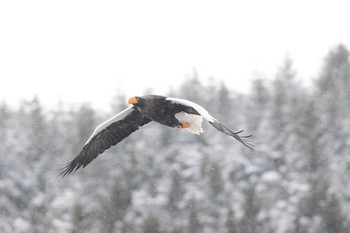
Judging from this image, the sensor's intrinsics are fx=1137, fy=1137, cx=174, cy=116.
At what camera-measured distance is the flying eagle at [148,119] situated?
12.1 meters

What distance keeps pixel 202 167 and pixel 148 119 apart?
57.6ft

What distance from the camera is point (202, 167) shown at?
30500 millimetres

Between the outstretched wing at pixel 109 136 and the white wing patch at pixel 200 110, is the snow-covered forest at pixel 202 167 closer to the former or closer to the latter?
the outstretched wing at pixel 109 136

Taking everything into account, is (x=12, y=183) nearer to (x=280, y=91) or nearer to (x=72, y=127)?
(x=72, y=127)

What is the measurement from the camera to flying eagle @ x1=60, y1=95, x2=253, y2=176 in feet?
39.8

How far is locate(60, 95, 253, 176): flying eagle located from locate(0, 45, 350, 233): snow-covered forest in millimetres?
10444

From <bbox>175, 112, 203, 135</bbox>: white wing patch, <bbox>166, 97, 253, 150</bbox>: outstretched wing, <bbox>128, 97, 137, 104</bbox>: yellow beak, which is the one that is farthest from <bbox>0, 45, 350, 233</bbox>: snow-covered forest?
<bbox>166, 97, 253, 150</bbox>: outstretched wing

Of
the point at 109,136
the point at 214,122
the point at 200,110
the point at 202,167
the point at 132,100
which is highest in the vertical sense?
the point at 202,167

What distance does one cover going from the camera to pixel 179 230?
23.8 meters

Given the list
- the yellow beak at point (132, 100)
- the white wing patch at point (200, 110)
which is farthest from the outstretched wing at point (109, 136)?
the white wing patch at point (200, 110)

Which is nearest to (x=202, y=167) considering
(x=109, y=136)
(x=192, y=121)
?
(x=109, y=136)

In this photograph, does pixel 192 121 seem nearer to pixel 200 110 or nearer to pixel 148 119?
pixel 148 119

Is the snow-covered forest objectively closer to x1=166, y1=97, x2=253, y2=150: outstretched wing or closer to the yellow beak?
the yellow beak

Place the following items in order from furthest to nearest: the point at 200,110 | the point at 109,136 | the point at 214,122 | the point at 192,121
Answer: the point at 109,136 → the point at 192,121 → the point at 200,110 → the point at 214,122
